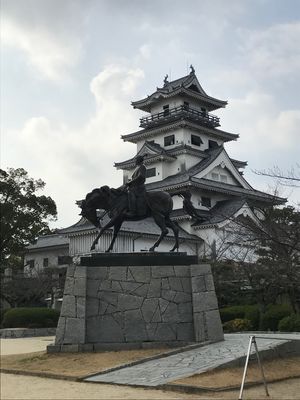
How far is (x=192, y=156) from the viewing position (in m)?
46.8

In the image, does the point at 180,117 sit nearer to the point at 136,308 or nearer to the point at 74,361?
the point at 136,308

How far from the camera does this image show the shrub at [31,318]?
27125mm

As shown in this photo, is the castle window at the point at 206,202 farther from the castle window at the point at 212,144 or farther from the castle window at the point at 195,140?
the castle window at the point at 212,144

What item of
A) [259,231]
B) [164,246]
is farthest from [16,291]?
[259,231]

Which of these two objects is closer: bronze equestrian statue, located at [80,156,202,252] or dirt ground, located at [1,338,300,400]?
dirt ground, located at [1,338,300,400]

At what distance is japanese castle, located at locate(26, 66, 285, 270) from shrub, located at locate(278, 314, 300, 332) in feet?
65.2

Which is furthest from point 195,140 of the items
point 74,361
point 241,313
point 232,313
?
point 74,361

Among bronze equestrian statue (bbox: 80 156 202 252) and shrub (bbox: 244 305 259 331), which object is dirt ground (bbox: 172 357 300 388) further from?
shrub (bbox: 244 305 259 331)

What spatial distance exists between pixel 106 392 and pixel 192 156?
39.7 meters

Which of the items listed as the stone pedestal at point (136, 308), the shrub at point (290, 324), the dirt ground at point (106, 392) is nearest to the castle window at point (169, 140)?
the shrub at point (290, 324)

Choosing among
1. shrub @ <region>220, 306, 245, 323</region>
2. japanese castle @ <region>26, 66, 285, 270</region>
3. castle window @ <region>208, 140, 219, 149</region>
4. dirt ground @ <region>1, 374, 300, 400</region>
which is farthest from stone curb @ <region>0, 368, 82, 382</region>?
castle window @ <region>208, 140, 219, 149</region>

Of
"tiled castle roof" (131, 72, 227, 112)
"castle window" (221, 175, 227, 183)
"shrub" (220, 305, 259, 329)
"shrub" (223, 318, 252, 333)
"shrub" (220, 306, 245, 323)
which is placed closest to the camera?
"shrub" (223, 318, 252, 333)

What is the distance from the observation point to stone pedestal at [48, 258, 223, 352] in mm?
12625

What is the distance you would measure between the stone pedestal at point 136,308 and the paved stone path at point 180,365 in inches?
39.7
